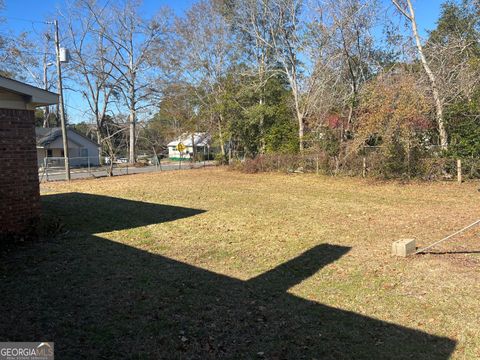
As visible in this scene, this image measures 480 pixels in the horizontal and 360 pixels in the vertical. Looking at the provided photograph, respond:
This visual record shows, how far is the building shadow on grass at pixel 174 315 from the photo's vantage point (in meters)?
3.28

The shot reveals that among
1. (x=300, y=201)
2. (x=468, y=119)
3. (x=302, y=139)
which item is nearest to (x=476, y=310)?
(x=300, y=201)

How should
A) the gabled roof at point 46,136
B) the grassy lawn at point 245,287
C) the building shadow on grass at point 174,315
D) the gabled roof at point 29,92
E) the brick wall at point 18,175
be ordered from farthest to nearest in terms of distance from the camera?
1. the gabled roof at point 46,136
2. the brick wall at point 18,175
3. the gabled roof at point 29,92
4. the grassy lawn at point 245,287
5. the building shadow on grass at point 174,315

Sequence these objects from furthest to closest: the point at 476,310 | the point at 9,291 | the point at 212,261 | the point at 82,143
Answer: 1. the point at 82,143
2. the point at 212,261
3. the point at 9,291
4. the point at 476,310

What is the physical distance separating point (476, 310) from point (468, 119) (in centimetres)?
1317

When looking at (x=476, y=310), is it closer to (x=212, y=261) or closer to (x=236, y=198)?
(x=212, y=261)

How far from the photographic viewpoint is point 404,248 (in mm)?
5871

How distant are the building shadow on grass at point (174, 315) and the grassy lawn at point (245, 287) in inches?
0.7

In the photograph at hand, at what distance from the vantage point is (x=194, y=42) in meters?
30.4

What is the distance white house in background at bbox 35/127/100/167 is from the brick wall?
1289 inches

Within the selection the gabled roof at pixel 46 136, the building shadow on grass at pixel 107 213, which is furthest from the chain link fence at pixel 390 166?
the gabled roof at pixel 46 136

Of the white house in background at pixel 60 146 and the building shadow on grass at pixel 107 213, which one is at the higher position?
the white house in background at pixel 60 146

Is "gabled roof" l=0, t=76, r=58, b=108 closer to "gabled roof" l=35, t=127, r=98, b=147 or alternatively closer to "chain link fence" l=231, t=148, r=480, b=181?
"chain link fence" l=231, t=148, r=480, b=181

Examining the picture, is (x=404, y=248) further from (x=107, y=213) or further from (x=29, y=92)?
(x=107, y=213)

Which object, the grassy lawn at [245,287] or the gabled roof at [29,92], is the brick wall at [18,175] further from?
the grassy lawn at [245,287]
